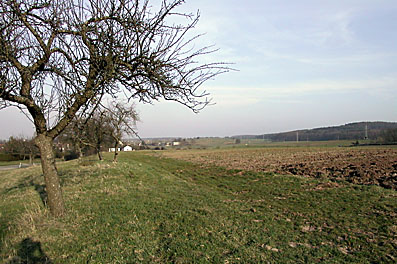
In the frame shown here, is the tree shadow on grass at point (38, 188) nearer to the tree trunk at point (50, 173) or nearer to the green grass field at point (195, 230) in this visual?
the green grass field at point (195, 230)

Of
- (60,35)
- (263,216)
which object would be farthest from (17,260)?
(263,216)

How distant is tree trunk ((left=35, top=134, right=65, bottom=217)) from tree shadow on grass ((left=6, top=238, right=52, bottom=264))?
4.10 feet

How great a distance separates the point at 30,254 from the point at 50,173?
207 cm

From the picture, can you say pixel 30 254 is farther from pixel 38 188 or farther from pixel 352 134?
pixel 352 134

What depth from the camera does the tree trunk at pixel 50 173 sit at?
6.22m

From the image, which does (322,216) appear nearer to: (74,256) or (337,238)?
(337,238)

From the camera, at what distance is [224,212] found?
7.90 metres

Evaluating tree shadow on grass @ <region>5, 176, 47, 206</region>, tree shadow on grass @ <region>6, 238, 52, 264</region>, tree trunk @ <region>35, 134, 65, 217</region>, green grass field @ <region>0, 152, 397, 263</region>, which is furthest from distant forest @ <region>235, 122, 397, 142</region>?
tree shadow on grass @ <region>6, 238, 52, 264</region>

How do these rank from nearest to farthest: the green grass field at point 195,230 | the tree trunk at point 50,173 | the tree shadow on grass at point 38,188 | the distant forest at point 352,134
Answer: the green grass field at point 195,230 → the tree trunk at point 50,173 → the tree shadow on grass at point 38,188 → the distant forest at point 352,134

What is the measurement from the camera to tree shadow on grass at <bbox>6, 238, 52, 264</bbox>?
436 centimetres

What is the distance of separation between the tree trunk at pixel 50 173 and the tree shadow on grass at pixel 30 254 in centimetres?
125

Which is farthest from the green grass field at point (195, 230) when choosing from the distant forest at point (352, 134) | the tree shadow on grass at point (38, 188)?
the distant forest at point (352, 134)

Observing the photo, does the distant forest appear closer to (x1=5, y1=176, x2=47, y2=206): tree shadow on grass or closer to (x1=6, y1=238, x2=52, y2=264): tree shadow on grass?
(x1=5, y1=176, x2=47, y2=206): tree shadow on grass

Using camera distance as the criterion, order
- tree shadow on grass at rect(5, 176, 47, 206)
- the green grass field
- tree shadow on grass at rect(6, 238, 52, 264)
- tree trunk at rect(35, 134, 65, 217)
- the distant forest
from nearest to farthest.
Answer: tree shadow on grass at rect(6, 238, 52, 264) → the green grass field → tree trunk at rect(35, 134, 65, 217) → tree shadow on grass at rect(5, 176, 47, 206) → the distant forest
